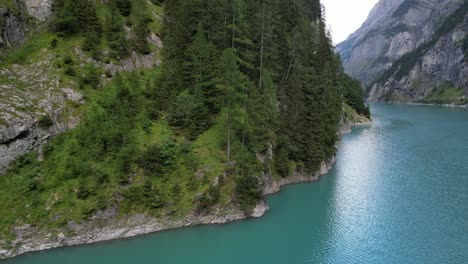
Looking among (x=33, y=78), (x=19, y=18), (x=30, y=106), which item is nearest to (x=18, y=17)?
(x=19, y=18)

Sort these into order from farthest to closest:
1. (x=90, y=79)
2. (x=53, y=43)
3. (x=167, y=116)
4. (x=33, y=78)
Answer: (x=53, y=43)
(x=167, y=116)
(x=90, y=79)
(x=33, y=78)

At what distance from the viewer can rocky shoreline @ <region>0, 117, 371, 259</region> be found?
33.0 m

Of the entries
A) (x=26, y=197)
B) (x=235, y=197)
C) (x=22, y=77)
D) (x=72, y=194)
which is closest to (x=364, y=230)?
(x=235, y=197)

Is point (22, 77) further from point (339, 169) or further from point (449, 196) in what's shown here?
point (449, 196)

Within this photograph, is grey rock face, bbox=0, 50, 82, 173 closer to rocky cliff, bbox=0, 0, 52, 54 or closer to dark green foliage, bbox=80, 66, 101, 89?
dark green foliage, bbox=80, 66, 101, 89

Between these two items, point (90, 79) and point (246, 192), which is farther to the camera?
point (90, 79)

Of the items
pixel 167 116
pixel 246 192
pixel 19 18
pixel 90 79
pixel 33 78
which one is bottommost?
pixel 246 192

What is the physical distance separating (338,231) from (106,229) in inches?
1036

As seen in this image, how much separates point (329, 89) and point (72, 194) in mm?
47560

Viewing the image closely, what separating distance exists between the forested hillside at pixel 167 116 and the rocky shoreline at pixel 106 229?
0.31 meters

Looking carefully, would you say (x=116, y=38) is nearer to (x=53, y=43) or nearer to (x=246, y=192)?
(x=53, y=43)

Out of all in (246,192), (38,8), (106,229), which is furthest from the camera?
(38,8)

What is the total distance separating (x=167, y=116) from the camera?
1810 inches

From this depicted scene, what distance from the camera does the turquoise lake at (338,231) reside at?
33.8m
